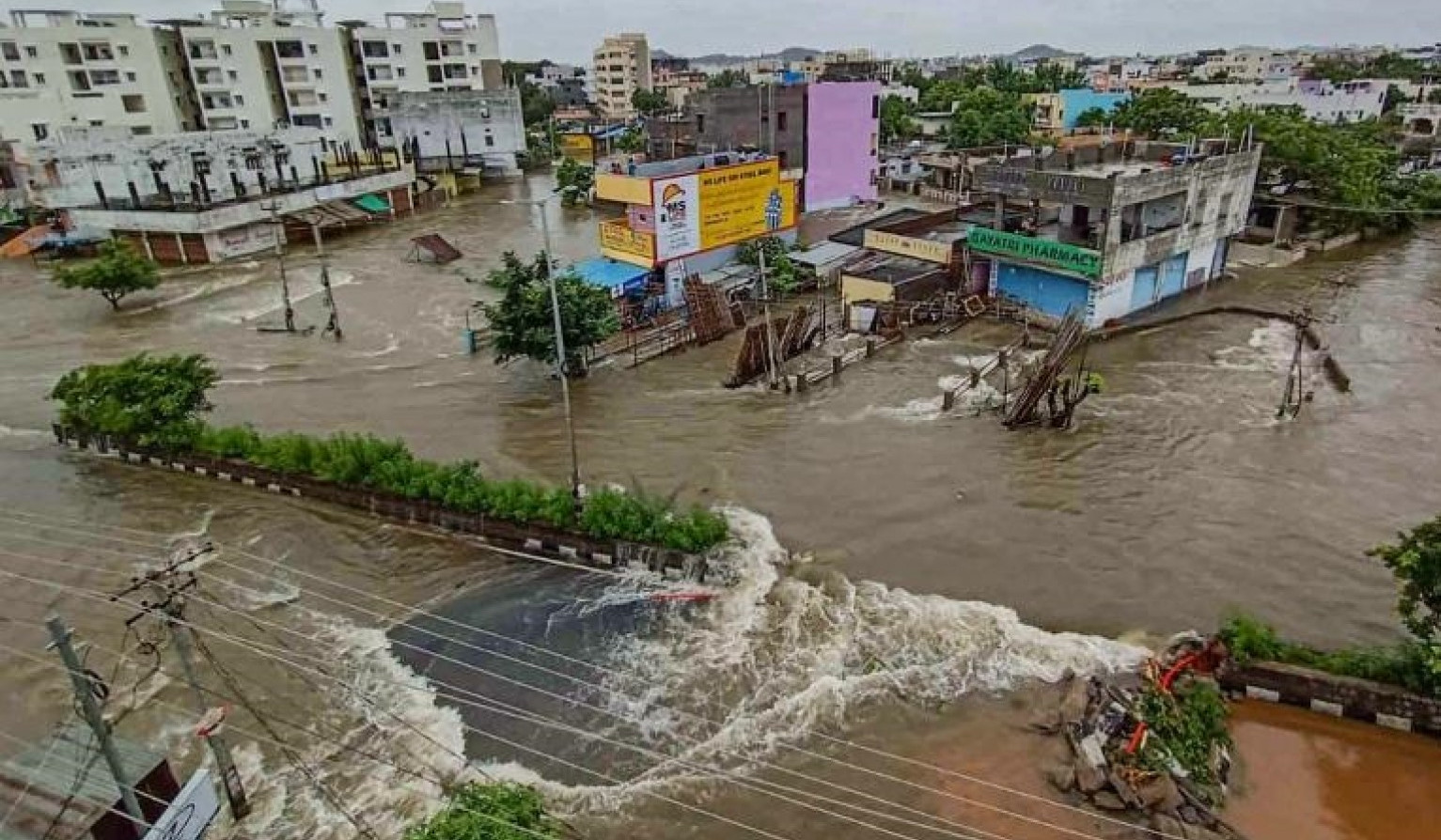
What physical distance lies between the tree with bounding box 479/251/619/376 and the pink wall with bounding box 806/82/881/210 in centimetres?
2716

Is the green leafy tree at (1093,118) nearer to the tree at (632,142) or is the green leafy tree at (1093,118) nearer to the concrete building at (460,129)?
the tree at (632,142)

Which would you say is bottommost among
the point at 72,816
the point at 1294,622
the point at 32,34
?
the point at 1294,622

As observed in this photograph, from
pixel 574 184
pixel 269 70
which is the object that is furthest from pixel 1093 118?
pixel 269 70

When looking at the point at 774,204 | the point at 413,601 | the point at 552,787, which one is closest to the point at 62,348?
the point at 413,601

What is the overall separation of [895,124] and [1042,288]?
162 feet

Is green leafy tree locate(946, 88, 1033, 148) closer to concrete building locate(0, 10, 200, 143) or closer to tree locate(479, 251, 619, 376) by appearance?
tree locate(479, 251, 619, 376)

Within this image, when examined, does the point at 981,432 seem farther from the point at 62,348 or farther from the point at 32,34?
the point at 32,34

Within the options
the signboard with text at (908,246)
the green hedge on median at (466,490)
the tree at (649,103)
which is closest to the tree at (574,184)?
the signboard with text at (908,246)

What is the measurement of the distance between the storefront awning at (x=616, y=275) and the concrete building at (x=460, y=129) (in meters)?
38.0

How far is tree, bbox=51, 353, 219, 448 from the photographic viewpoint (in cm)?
2070

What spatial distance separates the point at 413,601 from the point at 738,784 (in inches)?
297

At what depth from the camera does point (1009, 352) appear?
2736cm

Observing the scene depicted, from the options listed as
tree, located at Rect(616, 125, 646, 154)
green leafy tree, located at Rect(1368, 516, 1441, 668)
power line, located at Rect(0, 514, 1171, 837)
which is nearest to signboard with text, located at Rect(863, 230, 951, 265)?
green leafy tree, located at Rect(1368, 516, 1441, 668)

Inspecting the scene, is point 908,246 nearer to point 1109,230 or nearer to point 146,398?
point 1109,230
